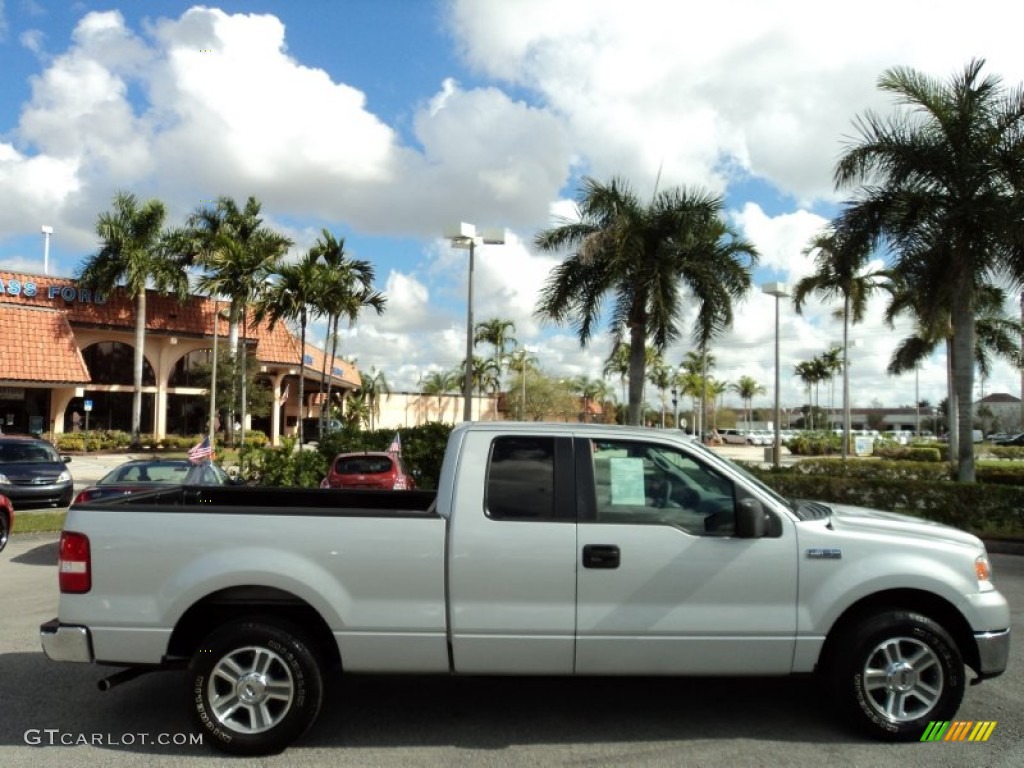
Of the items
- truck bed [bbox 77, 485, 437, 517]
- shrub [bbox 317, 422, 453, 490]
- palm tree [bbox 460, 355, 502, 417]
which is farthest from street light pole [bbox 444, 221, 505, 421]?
palm tree [bbox 460, 355, 502, 417]

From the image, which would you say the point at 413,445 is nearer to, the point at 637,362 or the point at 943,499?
the point at 637,362

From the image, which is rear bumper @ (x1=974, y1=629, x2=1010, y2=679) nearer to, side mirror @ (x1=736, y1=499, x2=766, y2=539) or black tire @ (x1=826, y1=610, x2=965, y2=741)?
black tire @ (x1=826, y1=610, x2=965, y2=741)

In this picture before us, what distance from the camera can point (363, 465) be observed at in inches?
597

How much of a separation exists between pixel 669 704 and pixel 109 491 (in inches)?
386

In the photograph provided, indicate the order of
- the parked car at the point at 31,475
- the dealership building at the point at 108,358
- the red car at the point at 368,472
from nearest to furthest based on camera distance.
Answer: the red car at the point at 368,472, the parked car at the point at 31,475, the dealership building at the point at 108,358

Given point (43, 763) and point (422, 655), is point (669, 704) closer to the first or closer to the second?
point (422, 655)

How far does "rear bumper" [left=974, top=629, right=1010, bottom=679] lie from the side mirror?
55.5 inches

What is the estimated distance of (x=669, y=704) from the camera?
5254 millimetres

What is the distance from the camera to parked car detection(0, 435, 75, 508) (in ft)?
54.5

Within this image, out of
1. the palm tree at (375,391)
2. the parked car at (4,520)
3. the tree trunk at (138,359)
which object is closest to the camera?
the parked car at (4,520)

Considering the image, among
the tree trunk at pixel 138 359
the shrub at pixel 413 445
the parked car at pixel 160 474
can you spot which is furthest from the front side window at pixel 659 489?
the tree trunk at pixel 138 359

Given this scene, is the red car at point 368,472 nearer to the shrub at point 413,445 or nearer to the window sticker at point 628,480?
the shrub at point 413,445

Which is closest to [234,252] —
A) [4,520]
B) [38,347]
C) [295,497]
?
[38,347]

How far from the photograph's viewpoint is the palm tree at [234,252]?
33.9 m
